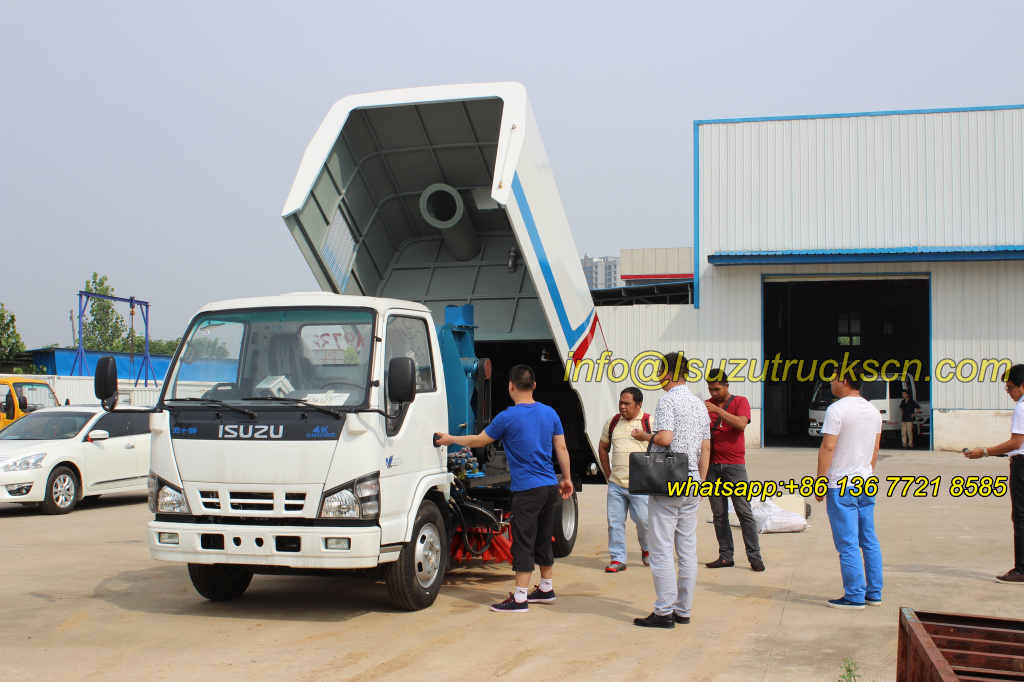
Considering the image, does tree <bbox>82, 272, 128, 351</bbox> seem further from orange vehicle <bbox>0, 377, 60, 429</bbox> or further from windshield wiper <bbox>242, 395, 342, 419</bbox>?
windshield wiper <bbox>242, 395, 342, 419</bbox>

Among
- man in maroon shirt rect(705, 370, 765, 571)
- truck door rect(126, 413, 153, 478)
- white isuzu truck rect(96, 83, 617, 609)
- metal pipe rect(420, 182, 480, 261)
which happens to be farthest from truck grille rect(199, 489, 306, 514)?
truck door rect(126, 413, 153, 478)

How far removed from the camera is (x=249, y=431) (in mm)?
6250

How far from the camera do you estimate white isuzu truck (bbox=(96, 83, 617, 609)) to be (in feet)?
20.3

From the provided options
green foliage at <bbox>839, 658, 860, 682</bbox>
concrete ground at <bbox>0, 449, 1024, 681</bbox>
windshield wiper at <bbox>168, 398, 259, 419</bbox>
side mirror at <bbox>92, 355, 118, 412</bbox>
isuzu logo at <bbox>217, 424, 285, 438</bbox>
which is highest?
side mirror at <bbox>92, 355, 118, 412</bbox>

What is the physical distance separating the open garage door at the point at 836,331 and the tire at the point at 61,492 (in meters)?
25.0

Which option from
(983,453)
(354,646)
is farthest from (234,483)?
(983,453)

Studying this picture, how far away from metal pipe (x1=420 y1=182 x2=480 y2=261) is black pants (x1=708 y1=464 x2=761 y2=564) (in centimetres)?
321

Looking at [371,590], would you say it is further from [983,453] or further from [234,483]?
[983,453]

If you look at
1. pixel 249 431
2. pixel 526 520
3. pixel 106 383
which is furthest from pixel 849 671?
pixel 106 383

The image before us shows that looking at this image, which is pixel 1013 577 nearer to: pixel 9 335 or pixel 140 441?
pixel 140 441

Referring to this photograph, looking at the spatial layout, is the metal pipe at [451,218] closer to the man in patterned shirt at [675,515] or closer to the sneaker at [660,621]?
the man in patterned shirt at [675,515]

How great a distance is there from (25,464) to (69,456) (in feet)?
2.03

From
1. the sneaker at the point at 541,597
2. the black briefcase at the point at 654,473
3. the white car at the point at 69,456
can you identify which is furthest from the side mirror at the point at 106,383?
the white car at the point at 69,456

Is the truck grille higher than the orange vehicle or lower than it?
lower
